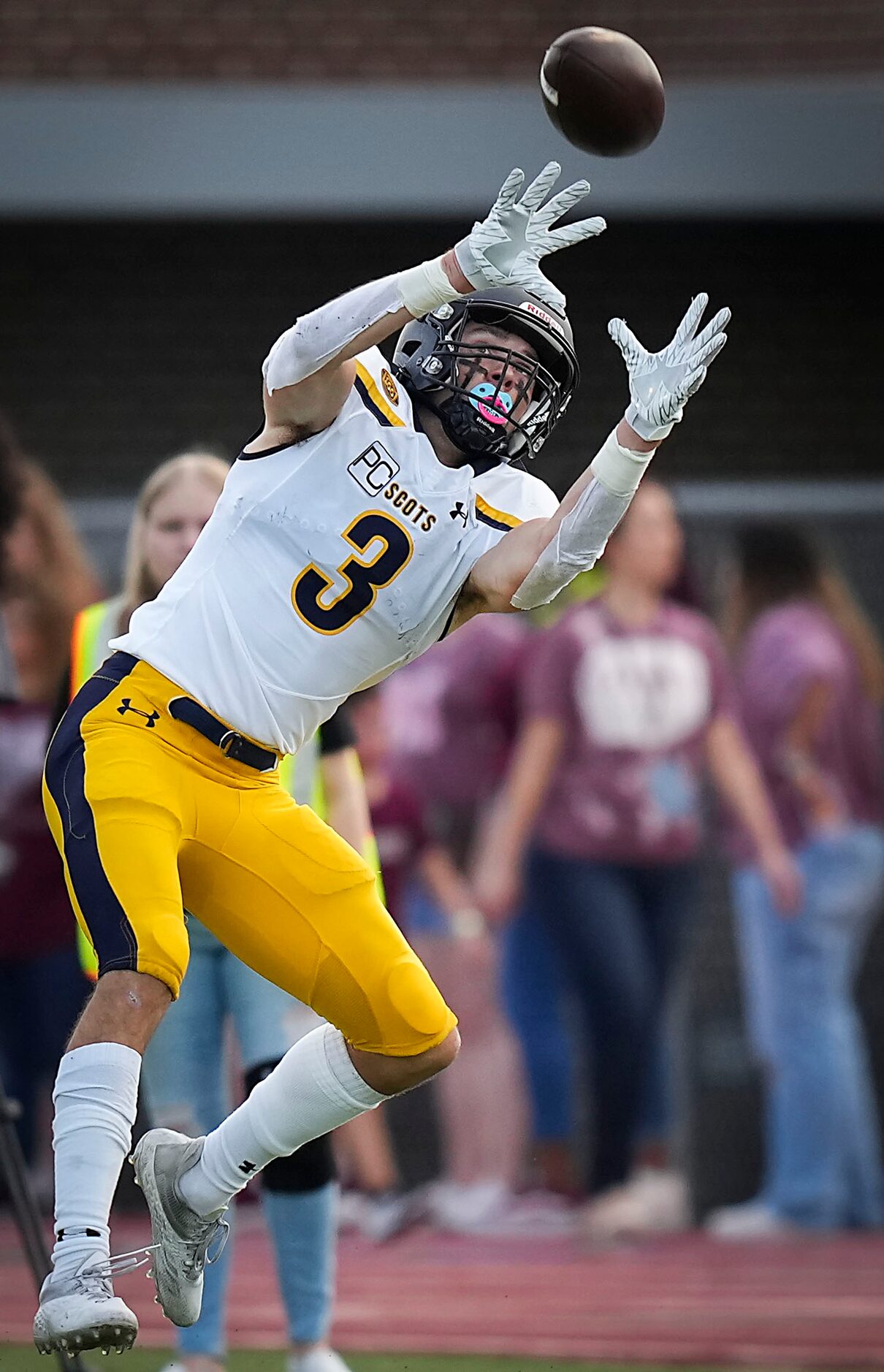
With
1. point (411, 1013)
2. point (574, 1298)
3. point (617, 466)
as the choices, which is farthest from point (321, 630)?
point (574, 1298)

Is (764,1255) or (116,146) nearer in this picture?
(764,1255)

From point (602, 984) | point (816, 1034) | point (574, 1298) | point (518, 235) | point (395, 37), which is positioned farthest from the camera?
point (395, 37)

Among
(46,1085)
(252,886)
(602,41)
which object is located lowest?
(46,1085)

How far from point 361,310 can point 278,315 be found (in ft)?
21.4

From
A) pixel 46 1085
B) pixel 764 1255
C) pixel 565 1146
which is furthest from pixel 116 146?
pixel 764 1255

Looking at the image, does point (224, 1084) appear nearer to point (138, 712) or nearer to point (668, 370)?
point (138, 712)

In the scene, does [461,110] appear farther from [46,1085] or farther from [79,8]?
[46,1085]

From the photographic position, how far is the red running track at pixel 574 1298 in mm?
5441

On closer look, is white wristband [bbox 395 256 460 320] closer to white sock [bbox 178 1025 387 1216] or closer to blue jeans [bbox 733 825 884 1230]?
white sock [bbox 178 1025 387 1216]

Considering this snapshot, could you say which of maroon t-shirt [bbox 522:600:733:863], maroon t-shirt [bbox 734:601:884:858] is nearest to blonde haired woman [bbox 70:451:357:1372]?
maroon t-shirt [bbox 522:600:733:863]

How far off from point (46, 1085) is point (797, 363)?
17.3 ft

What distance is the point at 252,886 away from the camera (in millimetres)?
4062

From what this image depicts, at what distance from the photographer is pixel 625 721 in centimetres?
720

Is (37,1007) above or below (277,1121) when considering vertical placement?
below
